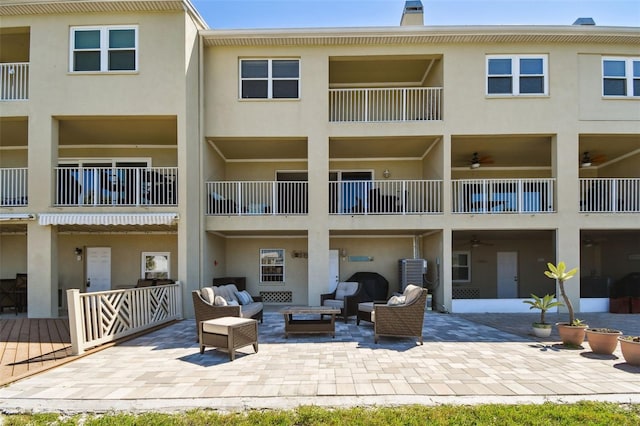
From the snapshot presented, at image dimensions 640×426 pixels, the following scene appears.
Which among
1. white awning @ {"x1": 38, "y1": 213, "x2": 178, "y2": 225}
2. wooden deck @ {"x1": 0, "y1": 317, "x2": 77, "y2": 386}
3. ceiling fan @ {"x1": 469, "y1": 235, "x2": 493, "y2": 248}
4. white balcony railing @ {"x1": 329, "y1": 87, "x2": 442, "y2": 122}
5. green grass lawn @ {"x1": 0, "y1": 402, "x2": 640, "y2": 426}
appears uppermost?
white balcony railing @ {"x1": 329, "y1": 87, "x2": 442, "y2": 122}

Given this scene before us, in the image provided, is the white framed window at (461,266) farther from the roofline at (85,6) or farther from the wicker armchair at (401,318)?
the roofline at (85,6)

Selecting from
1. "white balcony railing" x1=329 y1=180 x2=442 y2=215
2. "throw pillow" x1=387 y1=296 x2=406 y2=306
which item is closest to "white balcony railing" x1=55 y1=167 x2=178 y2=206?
"white balcony railing" x1=329 y1=180 x2=442 y2=215

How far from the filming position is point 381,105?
44.5ft

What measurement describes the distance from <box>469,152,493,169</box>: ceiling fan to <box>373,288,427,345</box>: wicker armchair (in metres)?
7.94

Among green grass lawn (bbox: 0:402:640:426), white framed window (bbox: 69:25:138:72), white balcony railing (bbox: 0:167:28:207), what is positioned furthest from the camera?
white balcony railing (bbox: 0:167:28:207)

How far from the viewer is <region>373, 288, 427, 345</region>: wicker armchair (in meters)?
7.83

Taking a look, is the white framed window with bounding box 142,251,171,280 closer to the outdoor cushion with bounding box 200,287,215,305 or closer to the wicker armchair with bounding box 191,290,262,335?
the outdoor cushion with bounding box 200,287,215,305

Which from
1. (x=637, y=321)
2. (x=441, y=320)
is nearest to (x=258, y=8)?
(x=441, y=320)

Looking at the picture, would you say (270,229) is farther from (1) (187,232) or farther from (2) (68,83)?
(2) (68,83)

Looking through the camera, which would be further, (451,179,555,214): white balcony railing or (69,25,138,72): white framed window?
(451,179,555,214): white balcony railing

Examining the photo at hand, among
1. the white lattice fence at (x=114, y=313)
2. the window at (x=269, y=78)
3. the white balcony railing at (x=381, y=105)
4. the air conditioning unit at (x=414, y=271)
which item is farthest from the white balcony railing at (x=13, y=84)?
the air conditioning unit at (x=414, y=271)

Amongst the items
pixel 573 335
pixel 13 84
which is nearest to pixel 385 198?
pixel 573 335

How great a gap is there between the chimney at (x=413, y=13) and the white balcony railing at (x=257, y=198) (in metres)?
6.73

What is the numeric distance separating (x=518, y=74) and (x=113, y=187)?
44.0ft
